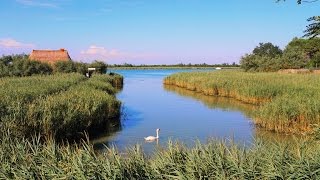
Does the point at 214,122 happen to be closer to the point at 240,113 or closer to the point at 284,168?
the point at 240,113

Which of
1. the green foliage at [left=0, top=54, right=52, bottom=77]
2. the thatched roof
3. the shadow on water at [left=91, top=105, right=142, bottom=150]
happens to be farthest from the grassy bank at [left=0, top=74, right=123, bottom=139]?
the thatched roof

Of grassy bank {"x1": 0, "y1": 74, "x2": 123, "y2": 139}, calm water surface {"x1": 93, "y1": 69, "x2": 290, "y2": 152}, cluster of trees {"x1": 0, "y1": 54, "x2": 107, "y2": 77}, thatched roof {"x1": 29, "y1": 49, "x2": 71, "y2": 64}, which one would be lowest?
calm water surface {"x1": 93, "y1": 69, "x2": 290, "y2": 152}

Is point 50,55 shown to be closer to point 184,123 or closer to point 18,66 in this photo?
point 18,66

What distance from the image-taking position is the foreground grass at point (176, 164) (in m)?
5.75

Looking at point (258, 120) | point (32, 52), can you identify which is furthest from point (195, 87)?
point (32, 52)

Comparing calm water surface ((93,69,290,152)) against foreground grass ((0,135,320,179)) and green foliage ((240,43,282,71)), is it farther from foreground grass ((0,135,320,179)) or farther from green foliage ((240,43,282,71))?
green foliage ((240,43,282,71))

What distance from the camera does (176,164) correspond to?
6.18m

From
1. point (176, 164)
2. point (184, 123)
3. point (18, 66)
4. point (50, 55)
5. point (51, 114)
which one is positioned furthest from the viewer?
point (50, 55)

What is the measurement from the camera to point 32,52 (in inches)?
2173

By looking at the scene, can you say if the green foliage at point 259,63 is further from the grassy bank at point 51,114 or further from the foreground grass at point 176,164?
the foreground grass at point 176,164

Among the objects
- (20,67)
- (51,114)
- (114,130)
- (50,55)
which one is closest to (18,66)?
(20,67)

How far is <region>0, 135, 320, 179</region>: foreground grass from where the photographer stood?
5.75 metres

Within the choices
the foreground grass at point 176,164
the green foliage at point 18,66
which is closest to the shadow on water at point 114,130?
the foreground grass at point 176,164

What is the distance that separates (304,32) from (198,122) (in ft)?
42.0
